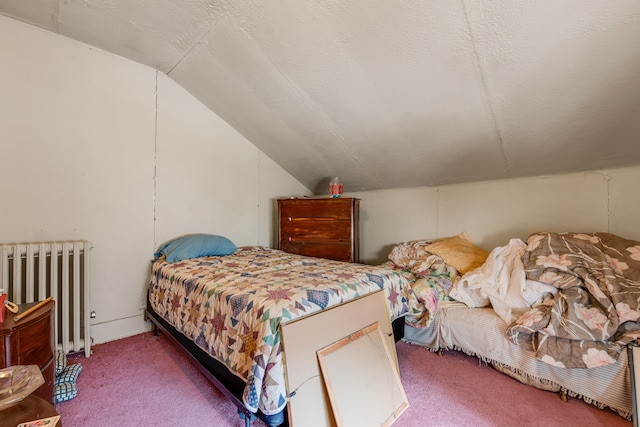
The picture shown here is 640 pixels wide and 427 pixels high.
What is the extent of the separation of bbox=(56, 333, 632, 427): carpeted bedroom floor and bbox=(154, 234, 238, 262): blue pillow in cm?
83

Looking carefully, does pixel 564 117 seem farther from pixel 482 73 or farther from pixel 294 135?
pixel 294 135

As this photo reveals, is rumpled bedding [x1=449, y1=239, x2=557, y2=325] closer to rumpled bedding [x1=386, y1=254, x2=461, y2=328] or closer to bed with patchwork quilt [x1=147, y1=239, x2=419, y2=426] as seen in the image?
rumpled bedding [x1=386, y1=254, x2=461, y2=328]

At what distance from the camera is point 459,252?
7.97 feet

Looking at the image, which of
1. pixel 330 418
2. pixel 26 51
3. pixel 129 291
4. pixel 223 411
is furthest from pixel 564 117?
pixel 26 51

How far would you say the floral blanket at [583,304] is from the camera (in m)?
1.48

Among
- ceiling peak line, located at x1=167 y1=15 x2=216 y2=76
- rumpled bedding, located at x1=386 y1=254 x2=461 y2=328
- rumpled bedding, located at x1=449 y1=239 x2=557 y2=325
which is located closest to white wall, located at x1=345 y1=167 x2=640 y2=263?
rumpled bedding, located at x1=449 y1=239 x2=557 y2=325

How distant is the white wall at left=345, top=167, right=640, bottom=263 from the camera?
6.68 feet

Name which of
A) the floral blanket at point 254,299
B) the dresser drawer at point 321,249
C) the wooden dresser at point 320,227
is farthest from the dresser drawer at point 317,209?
the floral blanket at point 254,299

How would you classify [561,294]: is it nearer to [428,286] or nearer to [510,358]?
[510,358]

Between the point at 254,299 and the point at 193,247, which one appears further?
the point at 193,247

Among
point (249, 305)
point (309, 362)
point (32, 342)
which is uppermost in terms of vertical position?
point (249, 305)

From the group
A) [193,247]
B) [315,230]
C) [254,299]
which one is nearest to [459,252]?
[315,230]

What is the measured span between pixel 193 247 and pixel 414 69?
92.2 inches

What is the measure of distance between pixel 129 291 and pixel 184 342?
1031 mm
